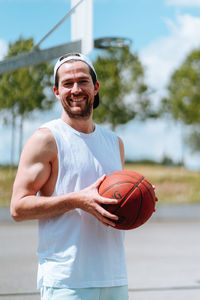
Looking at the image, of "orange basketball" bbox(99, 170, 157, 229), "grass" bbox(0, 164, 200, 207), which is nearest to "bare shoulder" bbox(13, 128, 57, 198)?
"orange basketball" bbox(99, 170, 157, 229)

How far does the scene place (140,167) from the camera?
87.1ft

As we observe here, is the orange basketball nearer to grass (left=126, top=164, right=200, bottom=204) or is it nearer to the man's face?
the man's face

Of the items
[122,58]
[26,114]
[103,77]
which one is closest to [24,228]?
[26,114]

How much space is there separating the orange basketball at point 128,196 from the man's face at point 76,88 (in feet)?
1.26

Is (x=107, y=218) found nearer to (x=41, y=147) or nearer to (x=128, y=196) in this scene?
(x=128, y=196)

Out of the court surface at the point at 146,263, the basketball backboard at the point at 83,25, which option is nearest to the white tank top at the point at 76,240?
the court surface at the point at 146,263

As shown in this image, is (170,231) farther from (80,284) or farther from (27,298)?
(80,284)

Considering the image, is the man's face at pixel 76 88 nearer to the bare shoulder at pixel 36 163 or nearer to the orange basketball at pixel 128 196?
the bare shoulder at pixel 36 163

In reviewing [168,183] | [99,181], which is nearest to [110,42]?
[99,181]

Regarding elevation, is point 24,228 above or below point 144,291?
below

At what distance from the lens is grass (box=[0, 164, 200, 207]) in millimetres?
21156

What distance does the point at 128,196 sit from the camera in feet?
8.32

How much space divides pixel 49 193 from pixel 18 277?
5431 mm

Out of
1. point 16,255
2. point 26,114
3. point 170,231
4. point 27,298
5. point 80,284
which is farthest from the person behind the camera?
point 26,114
